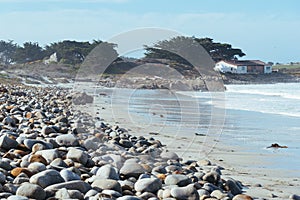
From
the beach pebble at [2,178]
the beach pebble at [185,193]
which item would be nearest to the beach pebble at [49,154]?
the beach pebble at [2,178]

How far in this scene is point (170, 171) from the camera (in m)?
4.43

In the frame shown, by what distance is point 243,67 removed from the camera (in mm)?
64312

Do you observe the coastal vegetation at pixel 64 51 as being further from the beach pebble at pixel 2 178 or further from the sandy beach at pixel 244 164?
the beach pebble at pixel 2 178

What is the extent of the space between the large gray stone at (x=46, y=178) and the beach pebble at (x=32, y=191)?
0.58 ft

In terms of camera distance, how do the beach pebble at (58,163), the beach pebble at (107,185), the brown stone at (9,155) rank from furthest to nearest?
the brown stone at (9,155), the beach pebble at (58,163), the beach pebble at (107,185)

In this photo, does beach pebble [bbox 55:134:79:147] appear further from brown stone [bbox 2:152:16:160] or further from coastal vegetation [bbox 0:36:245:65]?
coastal vegetation [bbox 0:36:245:65]

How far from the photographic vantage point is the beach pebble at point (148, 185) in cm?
344

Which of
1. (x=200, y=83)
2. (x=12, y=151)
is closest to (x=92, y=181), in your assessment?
(x=12, y=151)

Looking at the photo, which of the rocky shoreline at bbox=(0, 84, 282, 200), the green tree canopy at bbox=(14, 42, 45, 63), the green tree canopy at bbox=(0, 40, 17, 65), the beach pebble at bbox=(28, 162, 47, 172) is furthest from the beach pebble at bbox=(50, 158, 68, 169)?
the green tree canopy at bbox=(0, 40, 17, 65)

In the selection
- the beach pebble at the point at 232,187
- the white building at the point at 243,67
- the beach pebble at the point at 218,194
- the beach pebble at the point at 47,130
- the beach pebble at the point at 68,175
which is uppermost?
the white building at the point at 243,67

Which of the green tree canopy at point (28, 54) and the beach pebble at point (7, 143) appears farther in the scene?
the green tree canopy at point (28, 54)

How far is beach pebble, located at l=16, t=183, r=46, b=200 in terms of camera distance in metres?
2.90

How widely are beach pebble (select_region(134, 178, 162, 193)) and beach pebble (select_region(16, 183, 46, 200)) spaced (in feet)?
2.53

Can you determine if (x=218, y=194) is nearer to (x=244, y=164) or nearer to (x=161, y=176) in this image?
(x=161, y=176)
